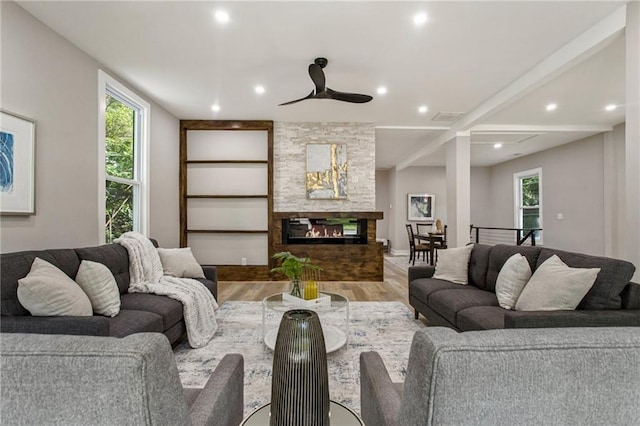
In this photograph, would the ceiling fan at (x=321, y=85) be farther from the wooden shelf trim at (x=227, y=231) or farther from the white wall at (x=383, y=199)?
the white wall at (x=383, y=199)

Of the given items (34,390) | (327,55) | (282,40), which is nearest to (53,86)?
(282,40)

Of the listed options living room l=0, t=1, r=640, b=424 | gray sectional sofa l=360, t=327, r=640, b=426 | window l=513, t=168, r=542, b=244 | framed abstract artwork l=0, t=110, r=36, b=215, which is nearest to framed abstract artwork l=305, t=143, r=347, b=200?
living room l=0, t=1, r=640, b=424

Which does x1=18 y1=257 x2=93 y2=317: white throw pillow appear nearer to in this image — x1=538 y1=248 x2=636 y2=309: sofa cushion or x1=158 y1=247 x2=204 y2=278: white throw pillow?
x1=158 y1=247 x2=204 y2=278: white throw pillow

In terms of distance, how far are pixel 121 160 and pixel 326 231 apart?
321cm

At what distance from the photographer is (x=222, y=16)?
2.58 m

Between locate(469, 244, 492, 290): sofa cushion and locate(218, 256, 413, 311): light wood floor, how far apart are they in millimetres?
1117

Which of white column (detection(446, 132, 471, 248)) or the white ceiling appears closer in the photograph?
Result: the white ceiling

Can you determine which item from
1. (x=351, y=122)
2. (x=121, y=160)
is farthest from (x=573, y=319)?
(x=121, y=160)

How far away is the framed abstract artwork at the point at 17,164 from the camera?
7.68 ft

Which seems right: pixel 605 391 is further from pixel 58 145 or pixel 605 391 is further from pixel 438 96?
pixel 438 96

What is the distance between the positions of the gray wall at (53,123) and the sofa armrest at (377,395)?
9.11 feet

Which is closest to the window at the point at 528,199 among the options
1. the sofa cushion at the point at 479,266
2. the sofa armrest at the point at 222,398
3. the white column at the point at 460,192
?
the white column at the point at 460,192

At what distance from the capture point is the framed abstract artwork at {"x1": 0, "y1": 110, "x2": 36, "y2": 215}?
234cm

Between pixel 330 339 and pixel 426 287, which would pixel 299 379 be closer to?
pixel 330 339
